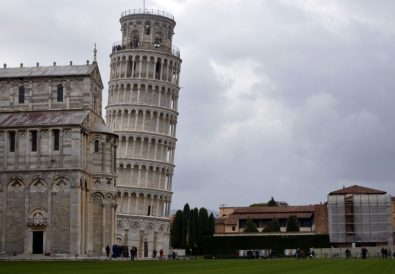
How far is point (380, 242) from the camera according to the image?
336ft

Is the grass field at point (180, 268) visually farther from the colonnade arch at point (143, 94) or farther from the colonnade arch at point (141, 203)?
the colonnade arch at point (143, 94)

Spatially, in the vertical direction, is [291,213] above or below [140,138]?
below

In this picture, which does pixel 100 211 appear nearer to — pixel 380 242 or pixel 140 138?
pixel 140 138

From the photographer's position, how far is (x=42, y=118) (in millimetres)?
67250

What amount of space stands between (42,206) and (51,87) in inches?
438

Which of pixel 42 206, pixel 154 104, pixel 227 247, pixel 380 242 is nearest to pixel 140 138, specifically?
pixel 154 104

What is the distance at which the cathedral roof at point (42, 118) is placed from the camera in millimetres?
65925

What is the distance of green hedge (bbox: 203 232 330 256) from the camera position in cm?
10050

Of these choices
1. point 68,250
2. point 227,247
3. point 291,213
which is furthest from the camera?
point 291,213

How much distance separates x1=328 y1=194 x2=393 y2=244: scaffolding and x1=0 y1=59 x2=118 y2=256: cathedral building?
43.1 m

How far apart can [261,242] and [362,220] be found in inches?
529

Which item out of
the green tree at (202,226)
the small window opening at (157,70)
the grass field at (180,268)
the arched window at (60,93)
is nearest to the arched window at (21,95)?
the arched window at (60,93)

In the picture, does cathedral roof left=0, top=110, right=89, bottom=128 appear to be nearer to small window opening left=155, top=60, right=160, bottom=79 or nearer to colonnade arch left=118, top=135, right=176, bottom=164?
colonnade arch left=118, top=135, right=176, bottom=164

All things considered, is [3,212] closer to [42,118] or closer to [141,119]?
[42,118]
